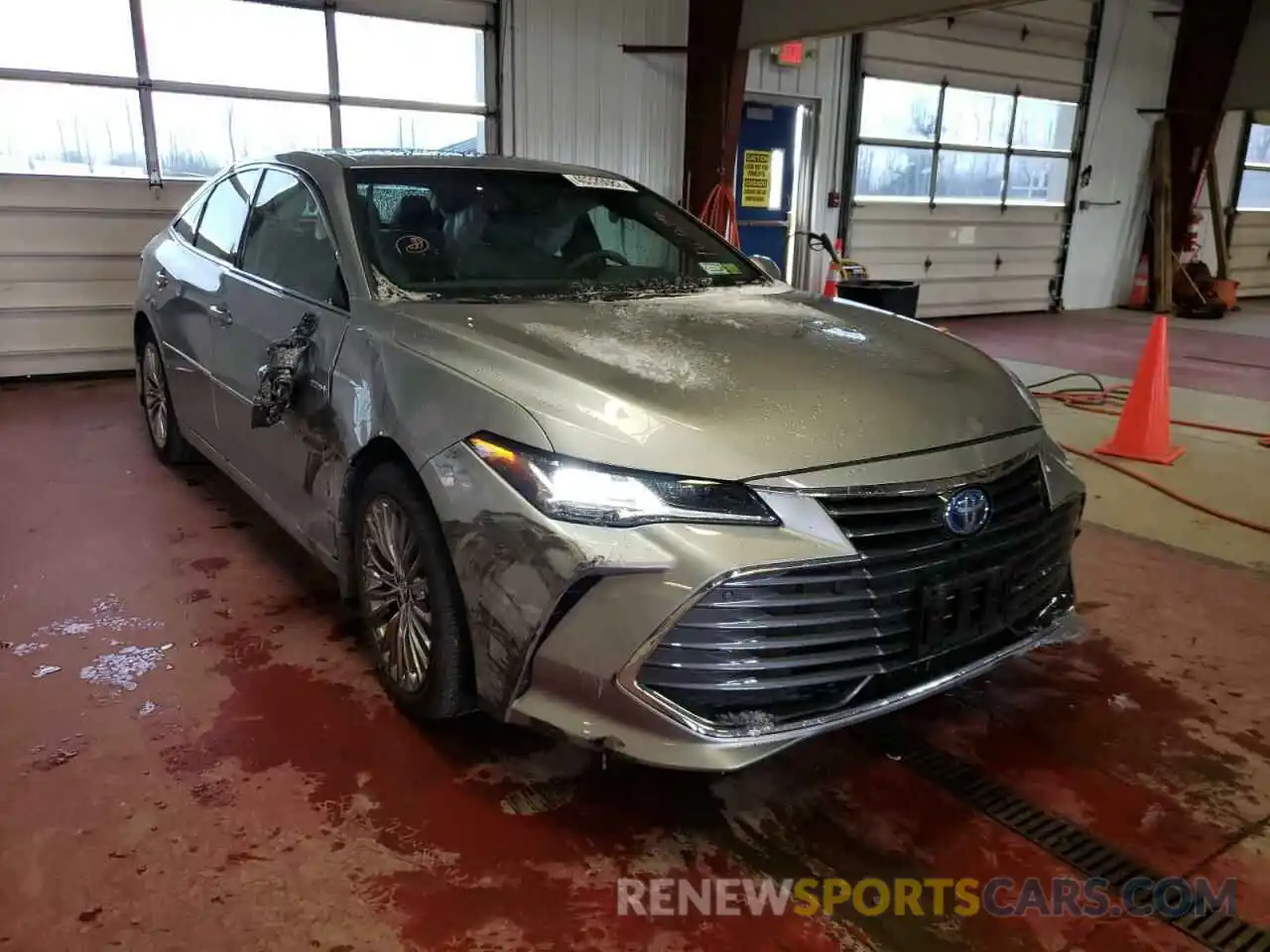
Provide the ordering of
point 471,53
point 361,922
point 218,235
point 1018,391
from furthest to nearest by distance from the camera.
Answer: point 471,53 < point 218,235 < point 1018,391 < point 361,922

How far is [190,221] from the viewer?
3.90 m

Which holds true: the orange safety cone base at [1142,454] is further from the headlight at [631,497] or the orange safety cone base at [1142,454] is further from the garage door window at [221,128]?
the garage door window at [221,128]

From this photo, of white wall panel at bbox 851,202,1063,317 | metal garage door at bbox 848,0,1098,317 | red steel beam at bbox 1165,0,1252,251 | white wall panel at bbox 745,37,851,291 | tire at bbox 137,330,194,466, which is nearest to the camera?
tire at bbox 137,330,194,466

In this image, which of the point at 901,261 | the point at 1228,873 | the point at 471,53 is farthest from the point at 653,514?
the point at 901,261

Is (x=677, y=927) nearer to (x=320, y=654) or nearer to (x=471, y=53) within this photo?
(x=320, y=654)

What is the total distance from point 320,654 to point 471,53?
6.35 m

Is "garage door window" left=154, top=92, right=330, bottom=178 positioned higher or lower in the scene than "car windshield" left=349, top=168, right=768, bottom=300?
higher

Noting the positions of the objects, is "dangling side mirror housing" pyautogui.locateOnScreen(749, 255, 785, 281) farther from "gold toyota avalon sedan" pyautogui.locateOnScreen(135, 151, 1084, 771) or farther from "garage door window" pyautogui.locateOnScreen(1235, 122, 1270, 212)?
"garage door window" pyautogui.locateOnScreen(1235, 122, 1270, 212)

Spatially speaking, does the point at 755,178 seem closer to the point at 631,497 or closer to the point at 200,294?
the point at 200,294

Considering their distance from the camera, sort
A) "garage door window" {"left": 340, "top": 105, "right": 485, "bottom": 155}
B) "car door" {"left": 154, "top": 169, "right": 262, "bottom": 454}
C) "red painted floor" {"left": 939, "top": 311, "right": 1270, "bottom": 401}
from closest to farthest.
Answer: "car door" {"left": 154, "top": 169, "right": 262, "bottom": 454} → "garage door window" {"left": 340, "top": 105, "right": 485, "bottom": 155} → "red painted floor" {"left": 939, "top": 311, "right": 1270, "bottom": 401}

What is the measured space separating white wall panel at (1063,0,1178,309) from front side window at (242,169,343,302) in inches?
442

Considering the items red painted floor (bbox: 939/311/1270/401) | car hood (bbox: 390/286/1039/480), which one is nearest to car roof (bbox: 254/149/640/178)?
car hood (bbox: 390/286/1039/480)

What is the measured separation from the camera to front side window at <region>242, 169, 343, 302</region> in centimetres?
262

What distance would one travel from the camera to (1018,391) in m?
2.32
